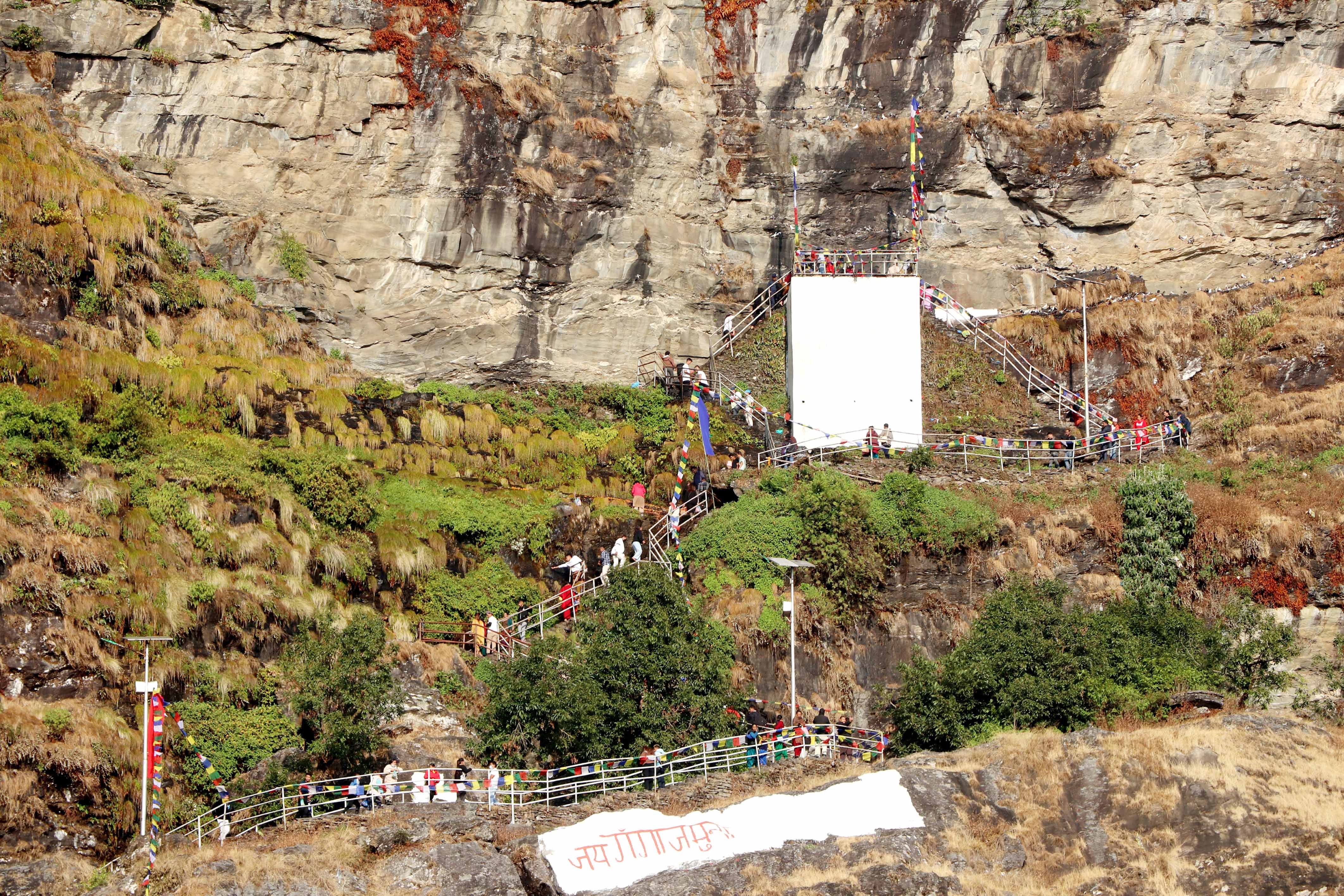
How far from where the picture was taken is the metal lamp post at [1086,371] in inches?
1330

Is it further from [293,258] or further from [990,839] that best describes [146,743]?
[293,258]

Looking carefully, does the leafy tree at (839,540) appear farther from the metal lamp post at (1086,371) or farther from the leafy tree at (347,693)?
the leafy tree at (347,693)

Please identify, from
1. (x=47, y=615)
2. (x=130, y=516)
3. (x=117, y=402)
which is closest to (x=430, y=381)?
(x=117, y=402)

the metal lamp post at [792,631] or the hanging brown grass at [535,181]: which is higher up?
the hanging brown grass at [535,181]

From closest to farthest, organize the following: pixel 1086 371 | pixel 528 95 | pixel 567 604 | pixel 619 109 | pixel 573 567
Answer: pixel 567 604
pixel 573 567
pixel 1086 371
pixel 528 95
pixel 619 109

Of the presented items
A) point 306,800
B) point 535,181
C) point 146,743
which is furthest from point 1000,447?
point 146,743

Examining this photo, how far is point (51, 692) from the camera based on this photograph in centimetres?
2177

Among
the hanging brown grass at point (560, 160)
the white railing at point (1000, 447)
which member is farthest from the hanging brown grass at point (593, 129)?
the white railing at point (1000, 447)

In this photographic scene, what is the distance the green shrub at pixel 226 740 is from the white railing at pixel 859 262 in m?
19.0

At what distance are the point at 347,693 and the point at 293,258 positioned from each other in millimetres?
16635

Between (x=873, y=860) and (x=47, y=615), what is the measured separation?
1337cm

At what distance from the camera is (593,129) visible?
126 feet

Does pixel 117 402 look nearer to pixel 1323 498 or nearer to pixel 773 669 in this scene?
pixel 773 669

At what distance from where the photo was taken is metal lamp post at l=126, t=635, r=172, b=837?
65.4 feet
